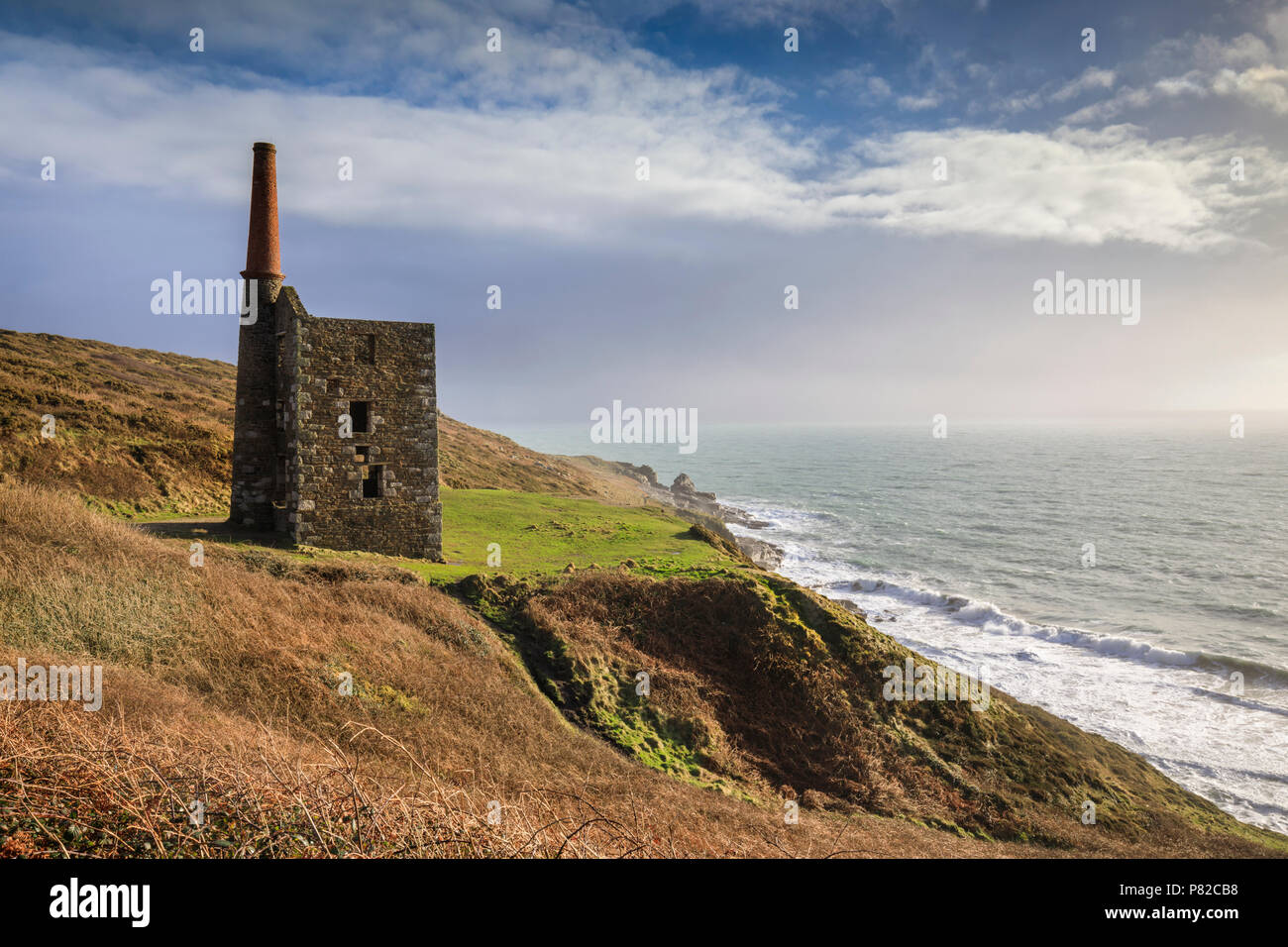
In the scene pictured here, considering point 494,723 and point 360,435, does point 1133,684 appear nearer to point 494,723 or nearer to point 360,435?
point 494,723

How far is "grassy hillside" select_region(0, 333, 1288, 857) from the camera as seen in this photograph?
19.1ft

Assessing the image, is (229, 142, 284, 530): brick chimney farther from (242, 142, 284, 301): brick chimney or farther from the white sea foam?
the white sea foam

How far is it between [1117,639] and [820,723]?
80.4 ft

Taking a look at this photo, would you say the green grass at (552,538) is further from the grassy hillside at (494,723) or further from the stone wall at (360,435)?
the stone wall at (360,435)

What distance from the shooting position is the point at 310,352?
2161cm

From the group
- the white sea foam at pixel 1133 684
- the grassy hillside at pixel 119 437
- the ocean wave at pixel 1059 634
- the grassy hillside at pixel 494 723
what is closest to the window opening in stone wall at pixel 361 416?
the grassy hillside at pixel 494 723

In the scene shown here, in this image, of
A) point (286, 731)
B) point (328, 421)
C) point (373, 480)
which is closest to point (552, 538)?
point (373, 480)

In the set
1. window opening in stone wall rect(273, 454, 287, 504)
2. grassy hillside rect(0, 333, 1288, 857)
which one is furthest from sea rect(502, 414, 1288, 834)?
window opening in stone wall rect(273, 454, 287, 504)

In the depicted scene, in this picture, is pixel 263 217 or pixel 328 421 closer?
pixel 328 421

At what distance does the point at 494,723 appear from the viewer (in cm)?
1305

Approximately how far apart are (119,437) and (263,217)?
15415 mm

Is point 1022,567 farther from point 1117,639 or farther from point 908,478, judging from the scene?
point 908,478

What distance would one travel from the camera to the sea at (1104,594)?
23875mm

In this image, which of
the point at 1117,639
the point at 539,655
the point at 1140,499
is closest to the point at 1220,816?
the point at 1117,639
